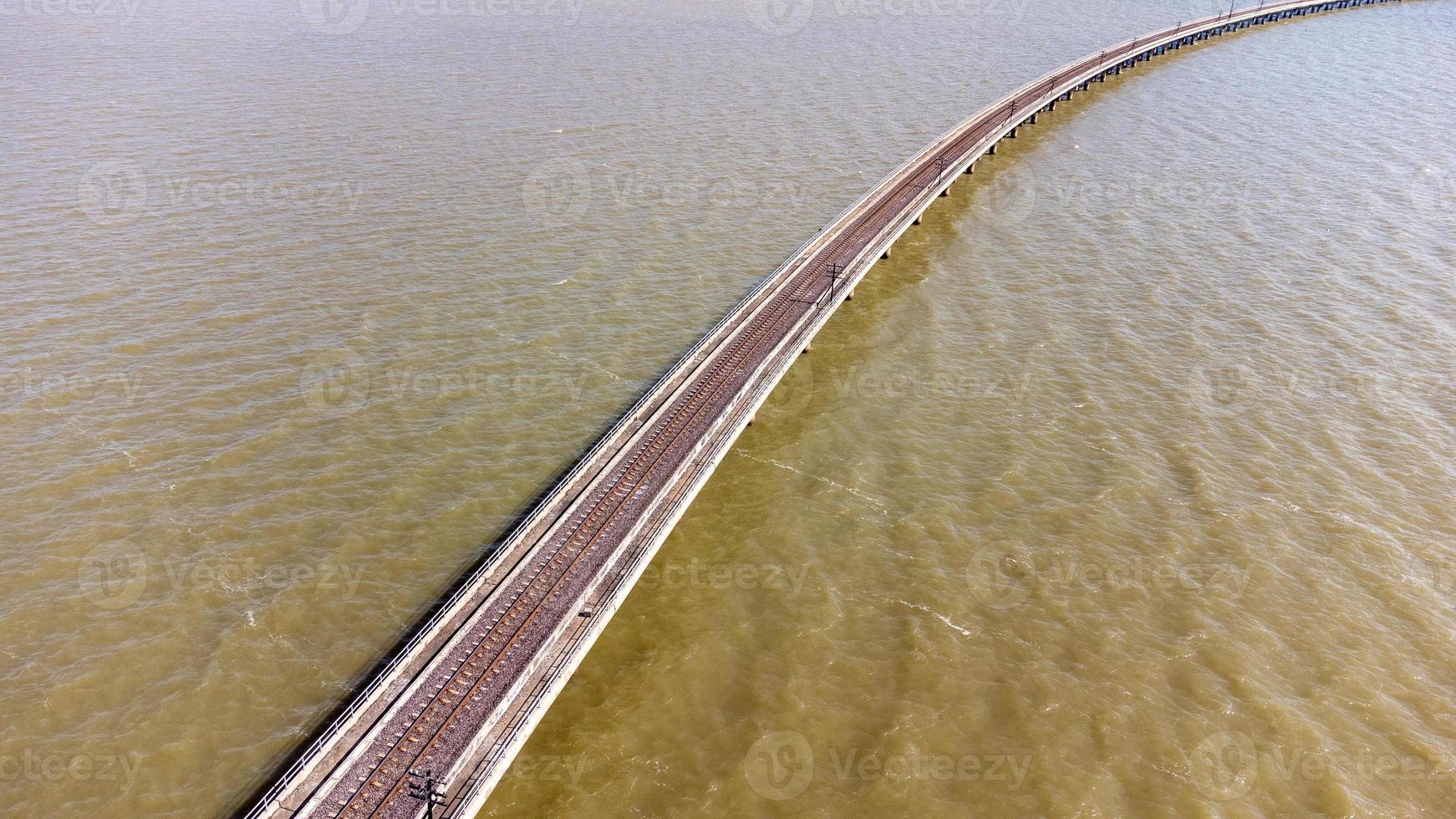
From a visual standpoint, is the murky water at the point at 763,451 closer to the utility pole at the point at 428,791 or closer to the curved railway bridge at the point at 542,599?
the curved railway bridge at the point at 542,599

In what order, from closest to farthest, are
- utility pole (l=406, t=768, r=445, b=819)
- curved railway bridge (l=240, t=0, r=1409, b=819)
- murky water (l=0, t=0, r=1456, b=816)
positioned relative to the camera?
utility pole (l=406, t=768, r=445, b=819), curved railway bridge (l=240, t=0, r=1409, b=819), murky water (l=0, t=0, r=1456, b=816)

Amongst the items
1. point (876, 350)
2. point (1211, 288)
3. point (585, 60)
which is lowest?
point (1211, 288)

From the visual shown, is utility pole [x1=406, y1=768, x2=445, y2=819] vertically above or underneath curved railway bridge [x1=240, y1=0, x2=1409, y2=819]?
underneath

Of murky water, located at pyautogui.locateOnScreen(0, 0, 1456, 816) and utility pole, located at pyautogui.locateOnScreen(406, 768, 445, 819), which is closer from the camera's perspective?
utility pole, located at pyautogui.locateOnScreen(406, 768, 445, 819)

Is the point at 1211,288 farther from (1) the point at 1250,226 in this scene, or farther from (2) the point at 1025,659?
(2) the point at 1025,659

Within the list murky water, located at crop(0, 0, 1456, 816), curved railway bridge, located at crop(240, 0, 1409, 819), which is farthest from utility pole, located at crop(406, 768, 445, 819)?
murky water, located at crop(0, 0, 1456, 816)

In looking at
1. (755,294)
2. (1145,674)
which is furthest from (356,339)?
(1145,674)

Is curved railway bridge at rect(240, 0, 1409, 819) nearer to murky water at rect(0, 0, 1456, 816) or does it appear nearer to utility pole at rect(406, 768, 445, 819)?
utility pole at rect(406, 768, 445, 819)
